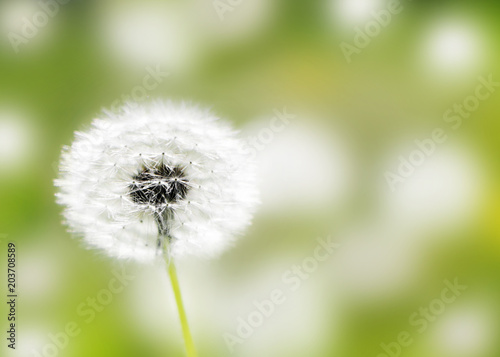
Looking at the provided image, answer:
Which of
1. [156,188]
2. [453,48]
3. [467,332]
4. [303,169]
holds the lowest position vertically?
[467,332]

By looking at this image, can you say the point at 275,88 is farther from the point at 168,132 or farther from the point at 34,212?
the point at 34,212

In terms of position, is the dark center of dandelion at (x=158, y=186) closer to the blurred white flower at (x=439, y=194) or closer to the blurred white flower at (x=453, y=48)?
the blurred white flower at (x=439, y=194)

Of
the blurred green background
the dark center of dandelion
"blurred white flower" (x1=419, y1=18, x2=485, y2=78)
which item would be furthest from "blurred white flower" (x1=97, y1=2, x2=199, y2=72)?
"blurred white flower" (x1=419, y1=18, x2=485, y2=78)

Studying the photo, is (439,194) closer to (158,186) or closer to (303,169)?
(303,169)

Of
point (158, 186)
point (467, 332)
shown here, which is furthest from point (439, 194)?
point (158, 186)

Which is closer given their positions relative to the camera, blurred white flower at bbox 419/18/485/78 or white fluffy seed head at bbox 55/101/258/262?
white fluffy seed head at bbox 55/101/258/262

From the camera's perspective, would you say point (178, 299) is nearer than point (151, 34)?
Yes

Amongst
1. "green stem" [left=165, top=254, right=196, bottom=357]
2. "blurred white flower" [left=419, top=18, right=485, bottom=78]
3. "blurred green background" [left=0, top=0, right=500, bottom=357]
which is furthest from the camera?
"blurred white flower" [left=419, top=18, right=485, bottom=78]

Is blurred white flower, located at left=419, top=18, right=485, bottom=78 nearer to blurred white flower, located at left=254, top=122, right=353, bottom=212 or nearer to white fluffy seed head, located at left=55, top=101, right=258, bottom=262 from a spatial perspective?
blurred white flower, located at left=254, top=122, right=353, bottom=212
